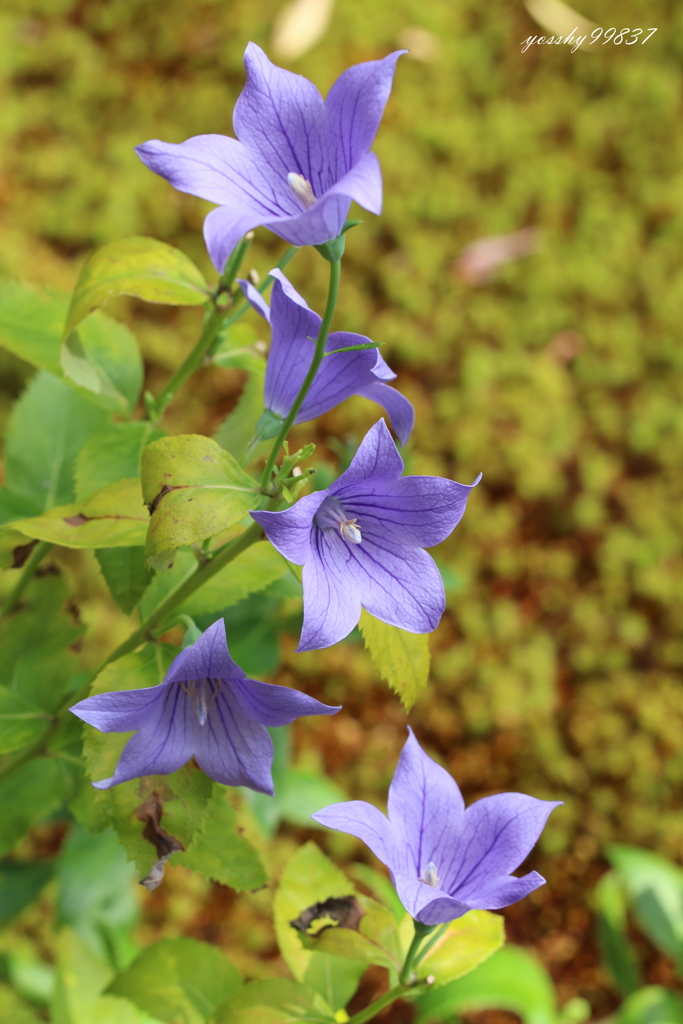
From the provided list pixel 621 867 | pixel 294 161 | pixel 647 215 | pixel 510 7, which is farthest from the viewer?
pixel 510 7

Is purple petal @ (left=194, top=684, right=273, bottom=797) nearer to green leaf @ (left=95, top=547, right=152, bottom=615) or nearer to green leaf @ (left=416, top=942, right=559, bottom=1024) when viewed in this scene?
green leaf @ (left=95, top=547, right=152, bottom=615)

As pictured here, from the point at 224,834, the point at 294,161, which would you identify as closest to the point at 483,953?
the point at 224,834

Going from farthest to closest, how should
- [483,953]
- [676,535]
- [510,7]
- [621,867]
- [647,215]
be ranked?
[510,7], [647,215], [676,535], [621,867], [483,953]

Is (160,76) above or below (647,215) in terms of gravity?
above

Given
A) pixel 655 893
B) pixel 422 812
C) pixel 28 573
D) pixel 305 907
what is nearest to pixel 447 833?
pixel 422 812

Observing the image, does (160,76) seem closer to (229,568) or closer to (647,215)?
(647,215)

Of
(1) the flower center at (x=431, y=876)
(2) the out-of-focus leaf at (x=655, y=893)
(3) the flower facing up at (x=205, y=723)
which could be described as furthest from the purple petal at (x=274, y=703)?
(2) the out-of-focus leaf at (x=655, y=893)

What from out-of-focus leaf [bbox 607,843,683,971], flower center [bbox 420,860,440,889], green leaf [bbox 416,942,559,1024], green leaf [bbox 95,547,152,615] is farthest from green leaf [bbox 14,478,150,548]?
out-of-focus leaf [bbox 607,843,683,971]

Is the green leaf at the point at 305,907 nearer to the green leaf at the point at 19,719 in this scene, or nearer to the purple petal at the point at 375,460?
the green leaf at the point at 19,719

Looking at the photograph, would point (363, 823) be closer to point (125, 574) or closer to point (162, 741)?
point (162, 741)

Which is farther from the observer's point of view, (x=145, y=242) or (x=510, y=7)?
(x=510, y=7)
